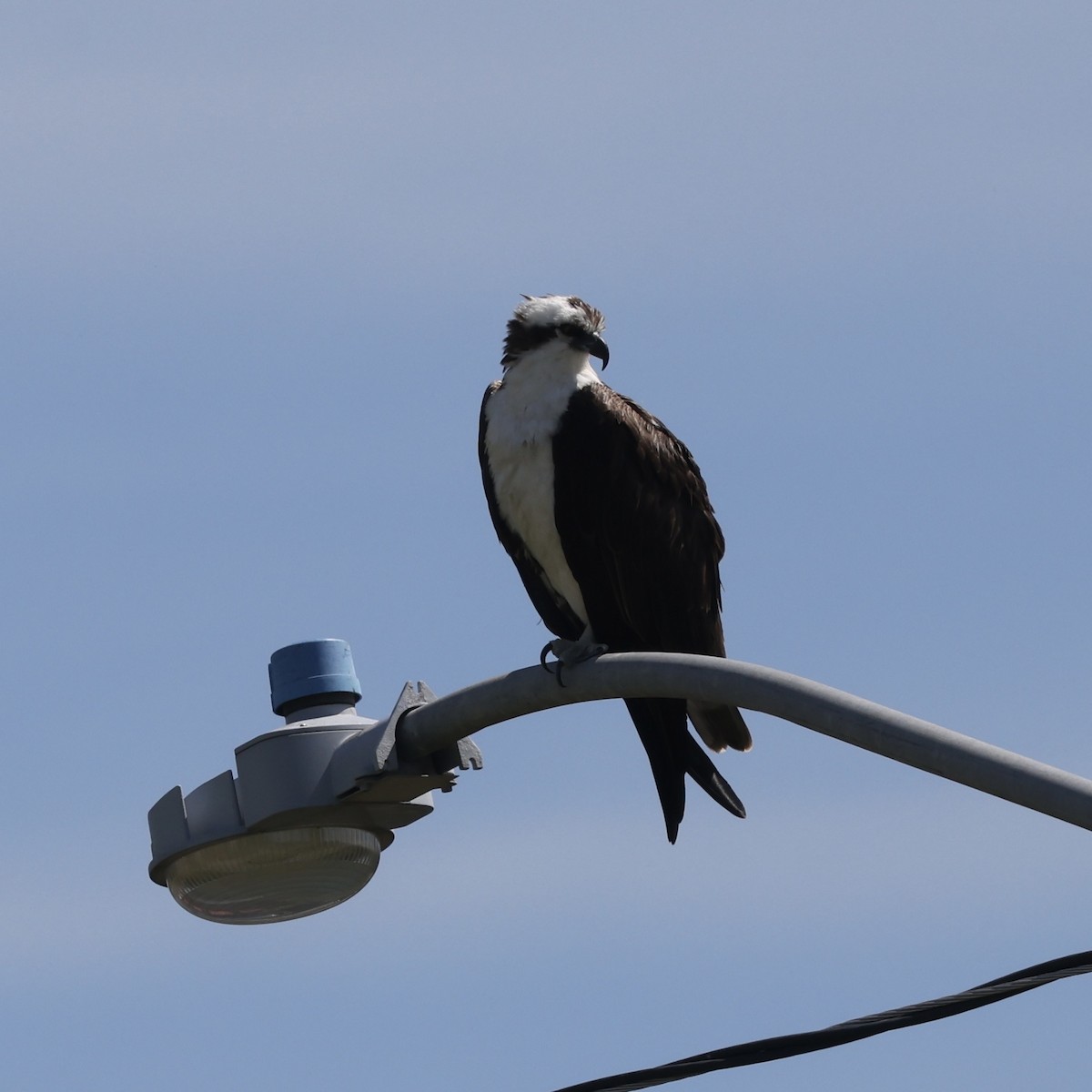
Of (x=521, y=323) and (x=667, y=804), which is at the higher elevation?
(x=521, y=323)

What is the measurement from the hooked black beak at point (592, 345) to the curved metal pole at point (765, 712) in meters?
2.97

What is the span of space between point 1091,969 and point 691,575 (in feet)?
12.1

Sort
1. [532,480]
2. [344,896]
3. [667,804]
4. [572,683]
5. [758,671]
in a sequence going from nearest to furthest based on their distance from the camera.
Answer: [758,671], [572,683], [344,896], [667,804], [532,480]

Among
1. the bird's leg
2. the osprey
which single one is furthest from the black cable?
the osprey

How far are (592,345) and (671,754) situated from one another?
1807 mm

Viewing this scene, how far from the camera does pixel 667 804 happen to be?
6.57 metres

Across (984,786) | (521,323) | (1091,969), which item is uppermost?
(521,323)

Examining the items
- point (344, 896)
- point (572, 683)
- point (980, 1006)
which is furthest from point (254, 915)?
point (980, 1006)

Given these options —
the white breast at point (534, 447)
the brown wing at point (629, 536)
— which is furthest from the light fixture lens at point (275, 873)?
the white breast at point (534, 447)

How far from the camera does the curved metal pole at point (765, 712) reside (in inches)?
140

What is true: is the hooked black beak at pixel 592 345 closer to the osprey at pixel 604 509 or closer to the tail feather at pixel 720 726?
the osprey at pixel 604 509

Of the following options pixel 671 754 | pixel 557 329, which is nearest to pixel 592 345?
pixel 557 329

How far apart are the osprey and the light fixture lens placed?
6.66ft

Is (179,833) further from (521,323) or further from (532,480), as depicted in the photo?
(521,323)
